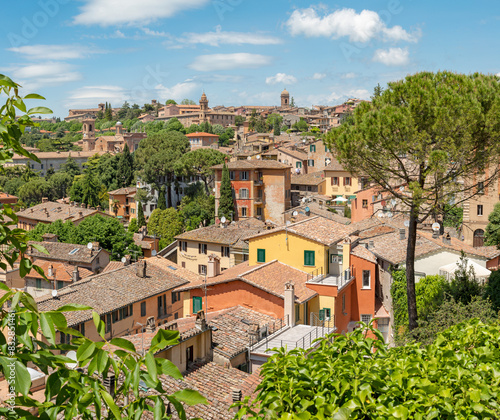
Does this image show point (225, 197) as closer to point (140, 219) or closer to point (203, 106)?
point (140, 219)

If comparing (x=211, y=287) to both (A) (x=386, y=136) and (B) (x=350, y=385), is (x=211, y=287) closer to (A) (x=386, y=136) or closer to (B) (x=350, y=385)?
(A) (x=386, y=136)

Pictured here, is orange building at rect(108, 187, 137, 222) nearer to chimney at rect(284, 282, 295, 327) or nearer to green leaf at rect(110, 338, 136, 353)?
chimney at rect(284, 282, 295, 327)

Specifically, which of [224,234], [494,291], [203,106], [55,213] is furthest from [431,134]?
[203,106]

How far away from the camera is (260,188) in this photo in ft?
175

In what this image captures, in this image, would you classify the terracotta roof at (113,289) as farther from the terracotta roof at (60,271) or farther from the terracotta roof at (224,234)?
the terracotta roof at (60,271)

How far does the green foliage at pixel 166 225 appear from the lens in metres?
54.5

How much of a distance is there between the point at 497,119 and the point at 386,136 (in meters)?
3.07

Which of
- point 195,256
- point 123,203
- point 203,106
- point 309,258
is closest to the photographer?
point 309,258

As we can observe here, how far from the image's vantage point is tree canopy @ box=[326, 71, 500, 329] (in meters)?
15.2

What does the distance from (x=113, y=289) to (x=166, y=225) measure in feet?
91.7

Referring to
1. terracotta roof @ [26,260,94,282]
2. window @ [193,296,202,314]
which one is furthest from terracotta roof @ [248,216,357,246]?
terracotta roof @ [26,260,94,282]

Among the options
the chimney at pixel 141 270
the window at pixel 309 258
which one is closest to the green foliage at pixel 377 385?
the window at pixel 309 258

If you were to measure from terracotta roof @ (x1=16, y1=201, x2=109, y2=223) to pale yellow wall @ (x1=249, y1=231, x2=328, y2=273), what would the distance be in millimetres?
34905

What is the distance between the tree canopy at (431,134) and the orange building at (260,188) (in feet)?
116
